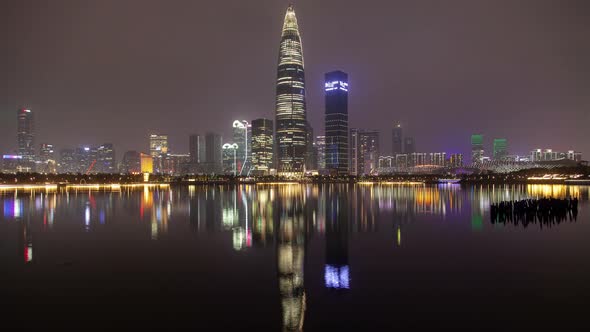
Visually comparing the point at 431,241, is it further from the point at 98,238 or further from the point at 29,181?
the point at 29,181

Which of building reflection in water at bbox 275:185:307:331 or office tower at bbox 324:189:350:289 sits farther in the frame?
office tower at bbox 324:189:350:289

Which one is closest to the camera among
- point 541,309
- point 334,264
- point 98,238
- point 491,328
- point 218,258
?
point 491,328

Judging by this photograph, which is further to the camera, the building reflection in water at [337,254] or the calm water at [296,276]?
the building reflection in water at [337,254]

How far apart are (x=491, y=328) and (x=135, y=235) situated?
71.1 feet

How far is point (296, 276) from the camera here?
16062 millimetres

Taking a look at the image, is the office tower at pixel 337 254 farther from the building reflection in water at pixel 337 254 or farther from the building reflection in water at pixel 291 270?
the building reflection in water at pixel 291 270

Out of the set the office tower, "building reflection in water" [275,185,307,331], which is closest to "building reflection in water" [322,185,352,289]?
the office tower

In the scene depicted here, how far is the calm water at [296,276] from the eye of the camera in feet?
38.8

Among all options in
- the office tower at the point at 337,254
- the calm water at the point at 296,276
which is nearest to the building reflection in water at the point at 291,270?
the calm water at the point at 296,276

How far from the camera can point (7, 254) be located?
20453mm

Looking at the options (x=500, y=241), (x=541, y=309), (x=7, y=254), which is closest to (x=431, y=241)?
(x=500, y=241)

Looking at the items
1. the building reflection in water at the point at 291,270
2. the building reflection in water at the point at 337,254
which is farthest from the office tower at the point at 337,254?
the building reflection in water at the point at 291,270

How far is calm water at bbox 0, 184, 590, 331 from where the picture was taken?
11.8 m

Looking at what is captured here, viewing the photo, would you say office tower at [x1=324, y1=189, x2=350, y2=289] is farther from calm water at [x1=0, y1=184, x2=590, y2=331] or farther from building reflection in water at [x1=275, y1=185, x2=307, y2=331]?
building reflection in water at [x1=275, y1=185, x2=307, y2=331]
